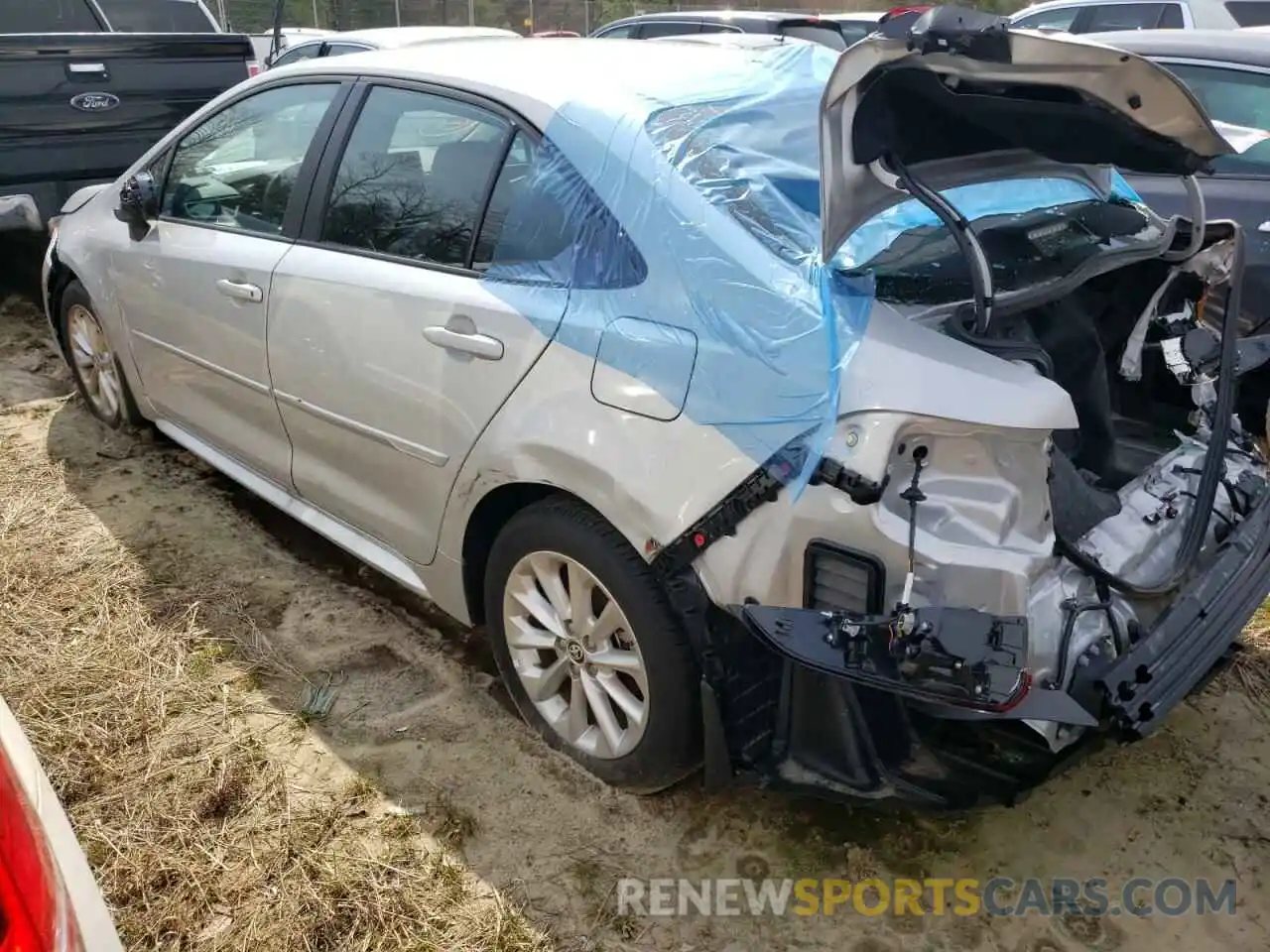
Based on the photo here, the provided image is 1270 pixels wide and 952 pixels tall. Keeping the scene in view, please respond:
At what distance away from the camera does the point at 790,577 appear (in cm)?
195

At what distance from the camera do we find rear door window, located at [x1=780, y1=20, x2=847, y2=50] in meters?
9.45

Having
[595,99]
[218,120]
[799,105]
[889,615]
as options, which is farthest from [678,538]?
[218,120]

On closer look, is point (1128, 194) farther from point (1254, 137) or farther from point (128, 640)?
point (128, 640)

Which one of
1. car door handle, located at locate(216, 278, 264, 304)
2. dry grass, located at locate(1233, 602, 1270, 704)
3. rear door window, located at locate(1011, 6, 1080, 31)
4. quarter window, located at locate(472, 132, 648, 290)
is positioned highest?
rear door window, located at locate(1011, 6, 1080, 31)

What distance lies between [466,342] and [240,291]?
111 centimetres

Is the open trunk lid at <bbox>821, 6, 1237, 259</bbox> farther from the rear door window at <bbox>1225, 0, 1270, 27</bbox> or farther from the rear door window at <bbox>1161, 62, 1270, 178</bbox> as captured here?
the rear door window at <bbox>1225, 0, 1270, 27</bbox>

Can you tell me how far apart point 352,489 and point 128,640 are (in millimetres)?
893

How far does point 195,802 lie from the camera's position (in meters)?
2.53

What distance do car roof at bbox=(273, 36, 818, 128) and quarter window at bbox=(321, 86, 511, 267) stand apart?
0.07m

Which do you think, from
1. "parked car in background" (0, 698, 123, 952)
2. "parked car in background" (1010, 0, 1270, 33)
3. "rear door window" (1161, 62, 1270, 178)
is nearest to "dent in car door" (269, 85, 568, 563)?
"parked car in background" (0, 698, 123, 952)

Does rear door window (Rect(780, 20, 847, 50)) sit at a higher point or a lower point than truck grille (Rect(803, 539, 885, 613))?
higher

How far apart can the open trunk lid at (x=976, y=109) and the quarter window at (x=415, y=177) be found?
2.96 ft

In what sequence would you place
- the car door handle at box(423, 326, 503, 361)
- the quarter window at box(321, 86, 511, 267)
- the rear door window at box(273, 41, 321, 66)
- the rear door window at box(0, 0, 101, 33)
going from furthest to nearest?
the rear door window at box(273, 41, 321, 66)
the rear door window at box(0, 0, 101, 33)
the quarter window at box(321, 86, 511, 267)
the car door handle at box(423, 326, 503, 361)

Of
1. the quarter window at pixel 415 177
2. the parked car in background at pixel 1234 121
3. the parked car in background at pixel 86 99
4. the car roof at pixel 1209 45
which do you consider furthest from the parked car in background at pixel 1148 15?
the quarter window at pixel 415 177
